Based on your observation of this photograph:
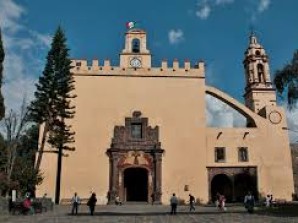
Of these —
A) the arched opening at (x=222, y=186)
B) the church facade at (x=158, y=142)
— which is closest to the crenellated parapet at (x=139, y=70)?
the church facade at (x=158, y=142)

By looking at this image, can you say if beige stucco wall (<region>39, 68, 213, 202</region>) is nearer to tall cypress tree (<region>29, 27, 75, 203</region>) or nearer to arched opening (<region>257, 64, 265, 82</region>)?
tall cypress tree (<region>29, 27, 75, 203</region>)

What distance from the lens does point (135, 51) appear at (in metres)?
38.6

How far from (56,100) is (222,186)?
57.1 ft

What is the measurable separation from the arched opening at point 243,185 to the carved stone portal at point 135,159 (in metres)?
7.68

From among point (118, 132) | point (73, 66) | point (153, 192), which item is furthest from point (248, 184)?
point (73, 66)

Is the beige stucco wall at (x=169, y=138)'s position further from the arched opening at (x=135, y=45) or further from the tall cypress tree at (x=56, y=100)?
the arched opening at (x=135, y=45)

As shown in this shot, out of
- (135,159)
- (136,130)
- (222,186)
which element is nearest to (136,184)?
(135,159)

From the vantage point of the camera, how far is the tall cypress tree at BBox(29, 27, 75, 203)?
107 ft

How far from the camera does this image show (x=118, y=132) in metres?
35.4

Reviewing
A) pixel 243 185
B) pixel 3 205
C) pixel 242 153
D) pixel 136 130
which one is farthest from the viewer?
pixel 243 185

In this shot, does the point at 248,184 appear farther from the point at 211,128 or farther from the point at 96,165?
the point at 96,165

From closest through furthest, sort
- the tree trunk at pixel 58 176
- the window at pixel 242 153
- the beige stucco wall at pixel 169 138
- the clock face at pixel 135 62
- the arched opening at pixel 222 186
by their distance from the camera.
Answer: the tree trunk at pixel 58 176
the beige stucco wall at pixel 169 138
the window at pixel 242 153
the arched opening at pixel 222 186
the clock face at pixel 135 62

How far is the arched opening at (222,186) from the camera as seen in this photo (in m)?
37.6

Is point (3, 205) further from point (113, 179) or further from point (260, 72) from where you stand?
point (260, 72)
